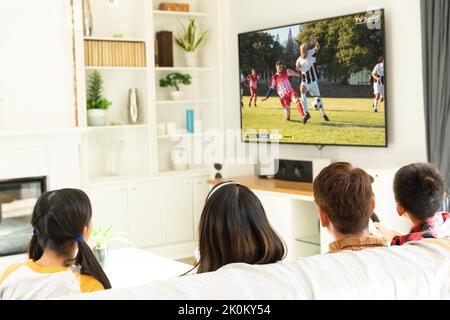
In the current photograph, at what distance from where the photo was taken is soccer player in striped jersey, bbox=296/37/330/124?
17.6 ft

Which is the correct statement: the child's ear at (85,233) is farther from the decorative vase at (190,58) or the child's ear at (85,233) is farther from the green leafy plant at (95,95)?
the decorative vase at (190,58)

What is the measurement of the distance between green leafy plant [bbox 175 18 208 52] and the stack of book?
0.51 meters

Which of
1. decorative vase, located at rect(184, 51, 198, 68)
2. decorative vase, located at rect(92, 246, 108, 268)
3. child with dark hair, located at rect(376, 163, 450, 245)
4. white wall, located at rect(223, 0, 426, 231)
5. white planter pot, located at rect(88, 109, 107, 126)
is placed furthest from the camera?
decorative vase, located at rect(184, 51, 198, 68)

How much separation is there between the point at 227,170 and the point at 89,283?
154 inches

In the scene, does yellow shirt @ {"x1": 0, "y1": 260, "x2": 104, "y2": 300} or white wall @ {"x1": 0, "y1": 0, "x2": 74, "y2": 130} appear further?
white wall @ {"x1": 0, "y1": 0, "x2": 74, "y2": 130}

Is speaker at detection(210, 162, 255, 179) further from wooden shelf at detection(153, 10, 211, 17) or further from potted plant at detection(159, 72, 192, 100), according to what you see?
wooden shelf at detection(153, 10, 211, 17)

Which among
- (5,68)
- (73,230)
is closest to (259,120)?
(5,68)

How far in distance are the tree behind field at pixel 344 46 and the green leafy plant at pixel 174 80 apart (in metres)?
1.40

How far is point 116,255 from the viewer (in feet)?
13.0

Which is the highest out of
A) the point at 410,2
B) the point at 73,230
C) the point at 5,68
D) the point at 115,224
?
the point at 410,2

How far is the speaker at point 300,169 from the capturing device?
5344 millimetres

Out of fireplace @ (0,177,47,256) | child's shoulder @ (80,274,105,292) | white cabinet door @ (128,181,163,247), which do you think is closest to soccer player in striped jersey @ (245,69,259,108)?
white cabinet door @ (128,181,163,247)

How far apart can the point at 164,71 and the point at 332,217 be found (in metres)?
4.49

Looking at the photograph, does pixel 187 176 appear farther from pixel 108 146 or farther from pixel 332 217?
pixel 332 217
